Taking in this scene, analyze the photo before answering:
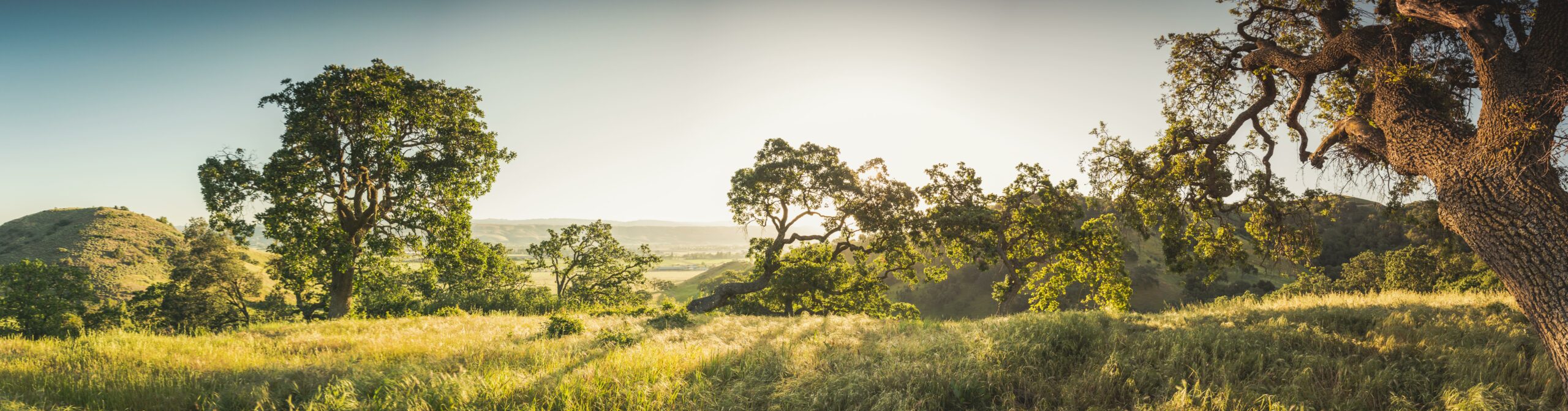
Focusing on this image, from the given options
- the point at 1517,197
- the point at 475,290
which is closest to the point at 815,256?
the point at 1517,197

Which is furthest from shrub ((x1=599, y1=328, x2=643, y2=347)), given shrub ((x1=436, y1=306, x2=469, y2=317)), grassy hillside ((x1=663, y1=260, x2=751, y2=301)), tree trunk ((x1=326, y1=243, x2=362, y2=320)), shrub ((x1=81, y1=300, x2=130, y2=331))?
grassy hillside ((x1=663, y1=260, x2=751, y2=301))

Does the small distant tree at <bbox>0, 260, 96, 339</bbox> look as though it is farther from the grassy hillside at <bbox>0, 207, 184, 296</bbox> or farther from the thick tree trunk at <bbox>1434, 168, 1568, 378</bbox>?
the thick tree trunk at <bbox>1434, 168, 1568, 378</bbox>

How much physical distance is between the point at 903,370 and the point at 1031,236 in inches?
585

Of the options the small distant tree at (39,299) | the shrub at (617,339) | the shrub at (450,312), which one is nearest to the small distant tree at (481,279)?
the shrub at (450,312)

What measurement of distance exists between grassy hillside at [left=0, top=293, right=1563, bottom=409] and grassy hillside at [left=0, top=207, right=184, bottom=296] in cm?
9102

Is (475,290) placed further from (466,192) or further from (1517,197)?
(1517,197)

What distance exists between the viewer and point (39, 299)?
2783 cm

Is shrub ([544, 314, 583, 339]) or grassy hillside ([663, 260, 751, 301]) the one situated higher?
shrub ([544, 314, 583, 339])

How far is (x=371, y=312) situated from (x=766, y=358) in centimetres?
3520

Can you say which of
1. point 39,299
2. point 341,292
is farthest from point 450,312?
point 39,299

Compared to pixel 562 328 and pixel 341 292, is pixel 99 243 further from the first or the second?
pixel 562 328

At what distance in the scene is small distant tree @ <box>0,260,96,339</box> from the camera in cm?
2708

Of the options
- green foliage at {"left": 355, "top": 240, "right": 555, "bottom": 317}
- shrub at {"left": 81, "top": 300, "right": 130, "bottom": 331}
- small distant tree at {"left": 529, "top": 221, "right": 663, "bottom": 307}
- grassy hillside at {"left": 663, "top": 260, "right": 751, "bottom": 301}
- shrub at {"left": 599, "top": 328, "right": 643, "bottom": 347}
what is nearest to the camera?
shrub at {"left": 599, "top": 328, "right": 643, "bottom": 347}

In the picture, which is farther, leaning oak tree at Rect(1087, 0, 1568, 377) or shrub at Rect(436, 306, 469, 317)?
shrub at Rect(436, 306, 469, 317)
